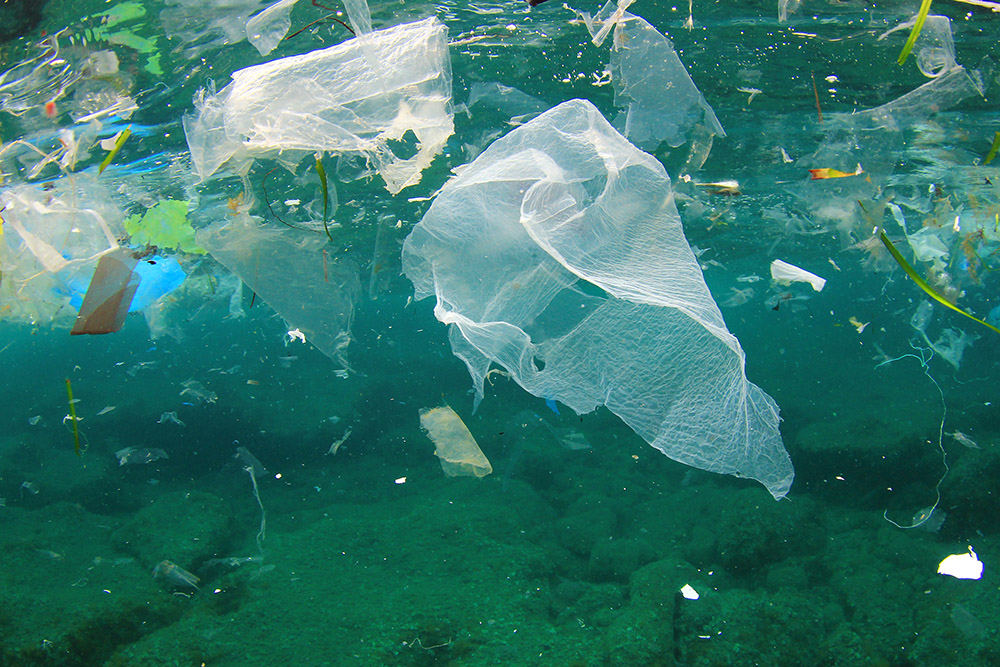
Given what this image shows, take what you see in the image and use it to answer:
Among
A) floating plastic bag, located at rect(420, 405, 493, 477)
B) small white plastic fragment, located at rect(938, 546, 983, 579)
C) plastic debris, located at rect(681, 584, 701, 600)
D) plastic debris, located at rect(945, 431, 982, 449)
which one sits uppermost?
floating plastic bag, located at rect(420, 405, 493, 477)

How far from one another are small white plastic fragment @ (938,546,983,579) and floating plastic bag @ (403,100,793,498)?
4.29 meters

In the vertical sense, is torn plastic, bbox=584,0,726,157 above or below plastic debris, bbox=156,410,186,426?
above

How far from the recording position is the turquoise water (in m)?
4.46

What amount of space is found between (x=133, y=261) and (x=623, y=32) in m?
4.42

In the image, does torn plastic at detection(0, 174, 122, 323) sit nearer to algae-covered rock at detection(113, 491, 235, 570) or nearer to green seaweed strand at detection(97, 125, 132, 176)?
green seaweed strand at detection(97, 125, 132, 176)

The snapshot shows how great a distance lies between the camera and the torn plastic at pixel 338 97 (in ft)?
10.9

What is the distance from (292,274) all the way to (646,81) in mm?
3515

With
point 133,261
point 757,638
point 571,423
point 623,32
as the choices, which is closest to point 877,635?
point 757,638

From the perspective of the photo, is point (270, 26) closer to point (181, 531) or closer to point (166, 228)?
point (166, 228)

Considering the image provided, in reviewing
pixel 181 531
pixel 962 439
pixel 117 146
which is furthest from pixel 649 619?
pixel 962 439

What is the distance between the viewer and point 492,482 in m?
8.58

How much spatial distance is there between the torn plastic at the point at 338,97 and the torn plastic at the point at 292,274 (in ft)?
3.46

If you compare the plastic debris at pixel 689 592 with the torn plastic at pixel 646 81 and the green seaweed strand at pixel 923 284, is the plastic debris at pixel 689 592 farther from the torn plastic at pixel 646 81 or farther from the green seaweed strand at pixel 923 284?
the torn plastic at pixel 646 81

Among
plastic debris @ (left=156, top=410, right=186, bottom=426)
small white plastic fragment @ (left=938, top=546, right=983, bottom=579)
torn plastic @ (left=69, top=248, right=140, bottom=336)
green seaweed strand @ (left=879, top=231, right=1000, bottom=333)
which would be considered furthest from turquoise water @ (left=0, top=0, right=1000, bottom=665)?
green seaweed strand @ (left=879, top=231, right=1000, bottom=333)
